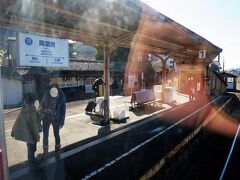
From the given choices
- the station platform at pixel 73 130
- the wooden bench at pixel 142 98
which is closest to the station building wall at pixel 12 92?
the station platform at pixel 73 130

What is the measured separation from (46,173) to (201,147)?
562 centimetres

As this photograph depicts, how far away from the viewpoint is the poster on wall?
6.22 metres

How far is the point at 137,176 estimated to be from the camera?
18.6ft

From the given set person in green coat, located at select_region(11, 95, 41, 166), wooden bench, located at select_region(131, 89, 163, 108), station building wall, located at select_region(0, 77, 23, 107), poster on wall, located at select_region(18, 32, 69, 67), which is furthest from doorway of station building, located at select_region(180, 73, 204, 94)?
person in green coat, located at select_region(11, 95, 41, 166)

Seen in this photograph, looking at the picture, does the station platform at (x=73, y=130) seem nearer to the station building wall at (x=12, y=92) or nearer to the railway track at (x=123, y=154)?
the railway track at (x=123, y=154)

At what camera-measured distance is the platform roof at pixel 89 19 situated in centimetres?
622

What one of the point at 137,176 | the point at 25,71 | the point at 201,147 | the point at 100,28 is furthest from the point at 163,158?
the point at 25,71

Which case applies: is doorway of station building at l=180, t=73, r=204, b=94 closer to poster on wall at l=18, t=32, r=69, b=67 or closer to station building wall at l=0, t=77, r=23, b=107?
station building wall at l=0, t=77, r=23, b=107

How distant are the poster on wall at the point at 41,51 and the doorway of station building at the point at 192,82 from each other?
1560 centimetres

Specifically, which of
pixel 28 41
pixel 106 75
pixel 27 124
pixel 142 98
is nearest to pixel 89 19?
pixel 28 41

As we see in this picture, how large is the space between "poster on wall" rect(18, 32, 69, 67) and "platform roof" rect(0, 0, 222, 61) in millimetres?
743

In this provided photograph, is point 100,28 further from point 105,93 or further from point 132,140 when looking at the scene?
point 132,140

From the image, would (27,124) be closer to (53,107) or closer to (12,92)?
(53,107)

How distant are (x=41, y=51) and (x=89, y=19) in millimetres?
2011
